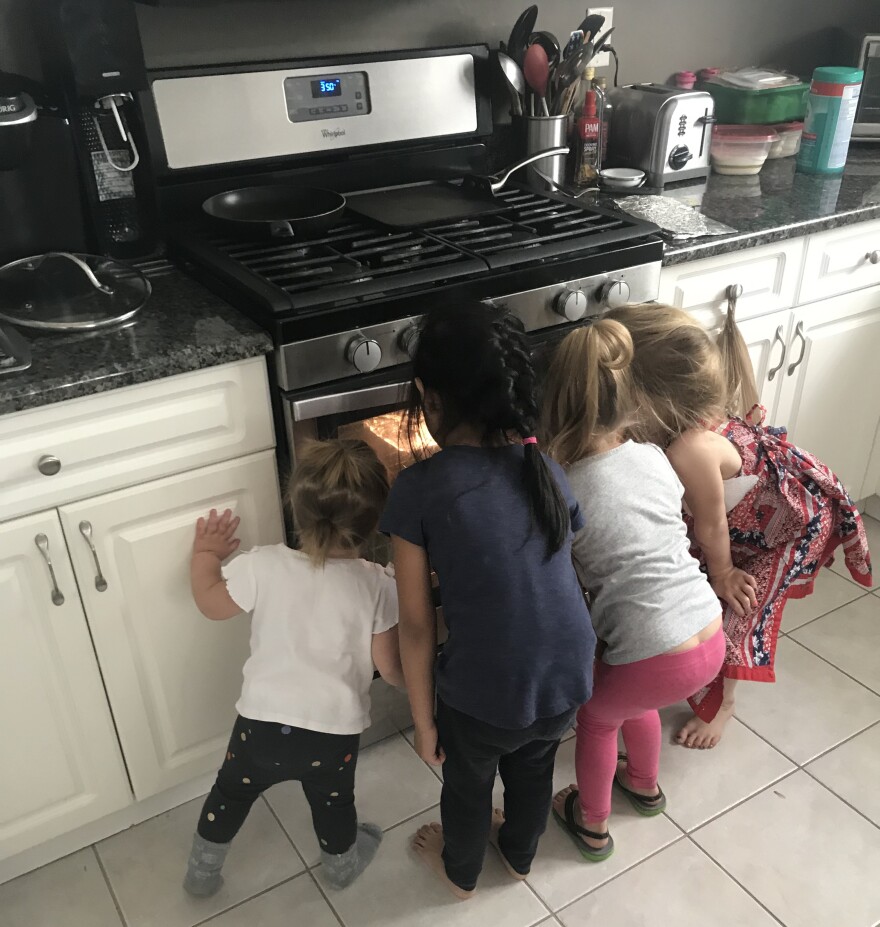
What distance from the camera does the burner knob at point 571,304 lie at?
152 cm

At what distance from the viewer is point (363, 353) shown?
1352 mm

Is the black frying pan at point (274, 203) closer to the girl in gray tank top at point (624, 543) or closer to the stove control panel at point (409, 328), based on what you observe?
the stove control panel at point (409, 328)

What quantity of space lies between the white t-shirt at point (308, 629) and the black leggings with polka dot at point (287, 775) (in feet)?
0.10

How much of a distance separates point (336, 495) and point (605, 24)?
1476 millimetres

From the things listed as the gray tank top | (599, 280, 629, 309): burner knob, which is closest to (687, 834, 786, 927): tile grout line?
the gray tank top

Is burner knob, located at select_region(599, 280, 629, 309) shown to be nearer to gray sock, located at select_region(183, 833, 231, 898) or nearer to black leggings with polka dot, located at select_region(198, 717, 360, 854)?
black leggings with polka dot, located at select_region(198, 717, 360, 854)

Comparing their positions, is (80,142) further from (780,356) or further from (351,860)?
(780,356)

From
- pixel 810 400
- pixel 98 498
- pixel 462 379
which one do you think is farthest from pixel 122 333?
pixel 810 400

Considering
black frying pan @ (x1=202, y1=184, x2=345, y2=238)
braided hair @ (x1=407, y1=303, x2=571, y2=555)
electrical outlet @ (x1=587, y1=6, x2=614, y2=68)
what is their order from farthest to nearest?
electrical outlet @ (x1=587, y1=6, x2=614, y2=68) → black frying pan @ (x1=202, y1=184, x2=345, y2=238) → braided hair @ (x1=407, y1=303, x2=571, y2=555)

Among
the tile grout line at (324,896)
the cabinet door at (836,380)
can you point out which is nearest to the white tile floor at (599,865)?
the tile grout line at (324,896)

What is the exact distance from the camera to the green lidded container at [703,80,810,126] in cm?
219

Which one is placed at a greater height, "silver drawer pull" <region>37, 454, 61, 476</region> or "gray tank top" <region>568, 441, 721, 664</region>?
"silver drawer pull" <region>37, 454, 61, 476</region>

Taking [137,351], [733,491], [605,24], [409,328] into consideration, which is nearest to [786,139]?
[605,24]

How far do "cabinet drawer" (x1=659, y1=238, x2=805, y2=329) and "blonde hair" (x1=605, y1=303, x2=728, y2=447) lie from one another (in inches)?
12.2
